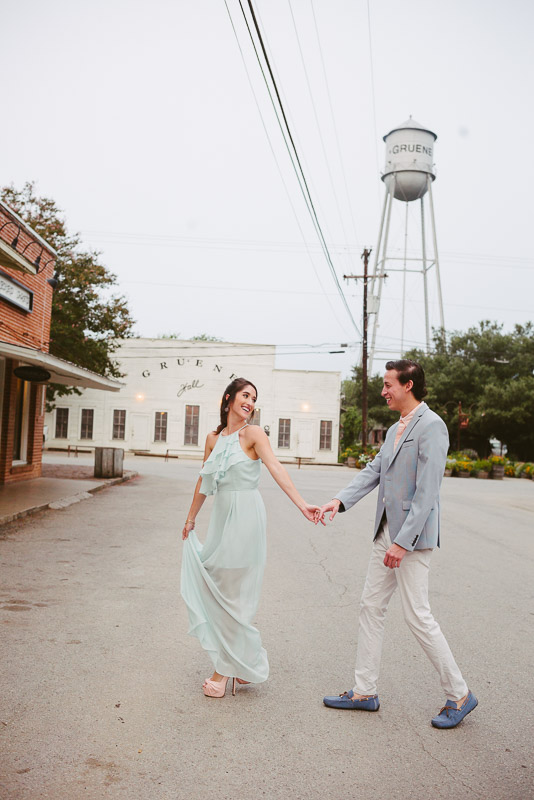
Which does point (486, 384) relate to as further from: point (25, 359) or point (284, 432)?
point (25, 359)

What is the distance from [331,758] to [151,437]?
4023 cm

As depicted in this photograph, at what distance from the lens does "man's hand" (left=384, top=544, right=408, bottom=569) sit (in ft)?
12.7

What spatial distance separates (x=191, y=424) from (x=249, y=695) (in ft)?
127

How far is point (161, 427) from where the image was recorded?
43.1 m

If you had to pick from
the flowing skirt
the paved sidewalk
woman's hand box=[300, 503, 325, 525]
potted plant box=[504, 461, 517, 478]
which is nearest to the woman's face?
the flowing skirt

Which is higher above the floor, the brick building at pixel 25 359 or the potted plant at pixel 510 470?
the brick building at pixel 25 359

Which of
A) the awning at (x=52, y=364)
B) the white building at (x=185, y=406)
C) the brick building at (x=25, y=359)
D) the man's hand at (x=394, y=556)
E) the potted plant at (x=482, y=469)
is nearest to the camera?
the man's hand at (x=394, y=556)

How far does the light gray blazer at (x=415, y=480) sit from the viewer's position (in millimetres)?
3906

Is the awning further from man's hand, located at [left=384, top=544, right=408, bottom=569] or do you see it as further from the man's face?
man's hand, located at [left=384, top=544, right=408, bottom=569]

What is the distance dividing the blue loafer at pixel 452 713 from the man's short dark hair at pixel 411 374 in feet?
5.58

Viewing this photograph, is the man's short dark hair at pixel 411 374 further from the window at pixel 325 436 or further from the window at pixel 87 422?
the window at pixel 87 422

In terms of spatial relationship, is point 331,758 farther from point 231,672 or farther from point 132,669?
point 132,669

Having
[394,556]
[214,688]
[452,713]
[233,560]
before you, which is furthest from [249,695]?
[394,556]

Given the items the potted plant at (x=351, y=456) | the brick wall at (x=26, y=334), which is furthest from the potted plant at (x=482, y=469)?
the brick wall at (x=26, y=334)
